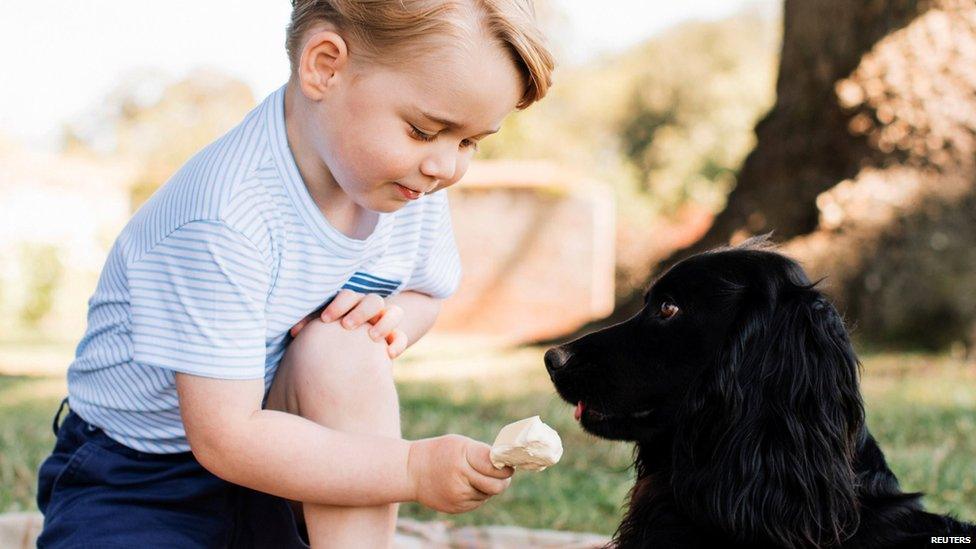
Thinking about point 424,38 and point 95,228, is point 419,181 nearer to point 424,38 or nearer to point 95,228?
point 424,38

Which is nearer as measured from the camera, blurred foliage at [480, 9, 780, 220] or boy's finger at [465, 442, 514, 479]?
boy's finger at [465, 442, 514, 479]

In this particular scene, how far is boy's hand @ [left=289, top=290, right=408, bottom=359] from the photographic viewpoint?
223 cm

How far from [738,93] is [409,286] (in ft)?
60.5

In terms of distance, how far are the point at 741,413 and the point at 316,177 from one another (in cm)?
104

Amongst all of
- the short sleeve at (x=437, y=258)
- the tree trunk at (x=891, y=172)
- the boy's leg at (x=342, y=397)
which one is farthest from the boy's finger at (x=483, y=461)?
the tree trunk at (x=891, y=172)

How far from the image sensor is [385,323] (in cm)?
229

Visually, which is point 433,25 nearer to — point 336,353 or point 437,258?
point 336,353

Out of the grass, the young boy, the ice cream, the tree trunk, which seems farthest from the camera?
the tree trunk

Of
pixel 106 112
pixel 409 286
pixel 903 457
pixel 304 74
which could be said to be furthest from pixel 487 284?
pixel 106 112

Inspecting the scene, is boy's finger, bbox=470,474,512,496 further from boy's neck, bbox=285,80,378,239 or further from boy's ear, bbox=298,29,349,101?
boy's ear, bbox=298,29,349,101

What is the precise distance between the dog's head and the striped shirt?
23.8 inches

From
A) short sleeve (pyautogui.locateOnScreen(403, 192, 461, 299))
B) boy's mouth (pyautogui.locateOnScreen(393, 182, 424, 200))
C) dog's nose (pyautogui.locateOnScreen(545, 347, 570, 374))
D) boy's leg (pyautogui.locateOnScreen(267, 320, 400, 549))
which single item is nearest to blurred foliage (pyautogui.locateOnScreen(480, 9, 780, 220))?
short sleeve (pyautogui.locateOnScreen(403, 192, 461, 299))

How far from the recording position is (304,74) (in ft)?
6.31

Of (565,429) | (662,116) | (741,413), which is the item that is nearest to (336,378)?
(741,413)
